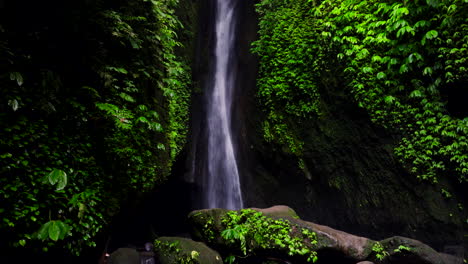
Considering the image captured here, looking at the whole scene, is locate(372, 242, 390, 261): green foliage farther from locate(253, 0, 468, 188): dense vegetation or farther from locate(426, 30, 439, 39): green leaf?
locate(426, 30, 439, 39): green leaf

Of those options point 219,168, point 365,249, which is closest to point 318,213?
point 365,249

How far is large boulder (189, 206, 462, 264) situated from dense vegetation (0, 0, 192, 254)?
209cm

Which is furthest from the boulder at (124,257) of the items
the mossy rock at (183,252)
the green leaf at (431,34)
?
the green leaf at (431,34)

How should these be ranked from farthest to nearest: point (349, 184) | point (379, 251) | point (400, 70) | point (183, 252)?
point (349, 184) → point (183, 252) → point (400, 70) → point (379, 251)

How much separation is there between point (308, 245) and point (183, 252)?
2454 mm

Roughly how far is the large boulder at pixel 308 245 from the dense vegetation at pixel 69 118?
6.84ft

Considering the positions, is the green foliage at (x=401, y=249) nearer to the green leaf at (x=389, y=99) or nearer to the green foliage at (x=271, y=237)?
the green foliage at (x=271, y=237)

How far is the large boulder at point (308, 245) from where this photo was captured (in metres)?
Result: 4.28

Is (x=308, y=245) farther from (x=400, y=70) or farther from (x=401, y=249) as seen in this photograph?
(x=400, y=70)

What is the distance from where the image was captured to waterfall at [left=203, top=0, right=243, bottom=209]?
29.3 ft

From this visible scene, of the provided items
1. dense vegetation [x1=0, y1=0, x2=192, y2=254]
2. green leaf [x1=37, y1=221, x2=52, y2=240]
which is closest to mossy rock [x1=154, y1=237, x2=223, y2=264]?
dense vegetation [x1=0, y1=0, x2=192, y2=254]

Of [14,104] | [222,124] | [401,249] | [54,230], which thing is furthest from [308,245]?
[222,124]

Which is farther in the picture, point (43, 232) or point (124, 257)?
point (124, 257)

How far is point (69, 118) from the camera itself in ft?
8.95
